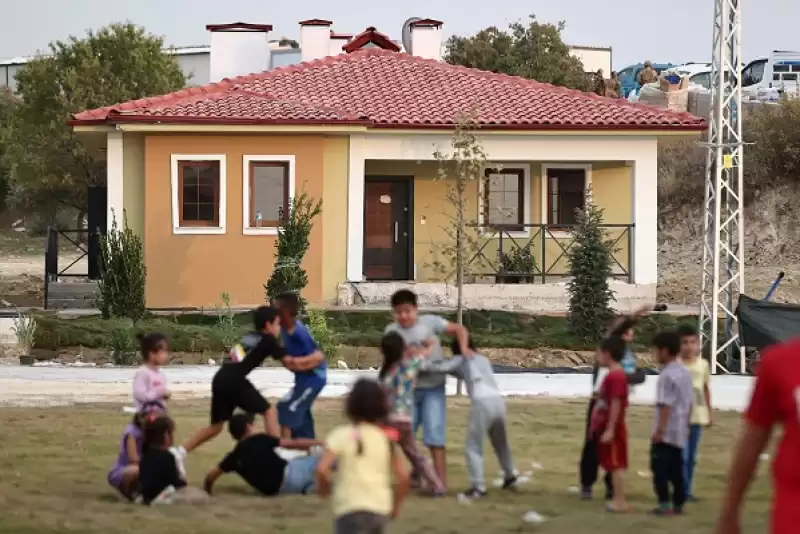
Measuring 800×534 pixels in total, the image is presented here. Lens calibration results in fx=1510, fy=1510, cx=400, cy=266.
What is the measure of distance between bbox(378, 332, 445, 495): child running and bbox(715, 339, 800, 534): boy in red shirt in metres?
5.24

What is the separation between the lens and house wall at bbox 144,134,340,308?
91.1ft

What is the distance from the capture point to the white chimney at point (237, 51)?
34844 mm

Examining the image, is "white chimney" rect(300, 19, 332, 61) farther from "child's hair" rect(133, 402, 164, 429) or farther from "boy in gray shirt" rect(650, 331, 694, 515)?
"boy in gray shirt" rect(650, 331, 694, 515)

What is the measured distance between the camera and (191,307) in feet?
90.7

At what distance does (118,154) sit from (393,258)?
19.8 ft

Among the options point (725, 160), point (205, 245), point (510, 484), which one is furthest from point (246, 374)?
point (205, 245)

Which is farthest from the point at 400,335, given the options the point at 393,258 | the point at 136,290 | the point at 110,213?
the point at 393,258

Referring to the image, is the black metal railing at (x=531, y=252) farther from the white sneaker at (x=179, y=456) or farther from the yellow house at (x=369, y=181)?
the white sneaker at (x=179, y=456)

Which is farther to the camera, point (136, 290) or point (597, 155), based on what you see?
point (597, 155)

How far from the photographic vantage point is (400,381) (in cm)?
1026

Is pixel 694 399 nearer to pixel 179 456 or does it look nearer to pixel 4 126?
pixel 179 456

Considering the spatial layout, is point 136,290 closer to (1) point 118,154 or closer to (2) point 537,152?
(1) point 118,154

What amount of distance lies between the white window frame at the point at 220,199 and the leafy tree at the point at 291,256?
1.87 m

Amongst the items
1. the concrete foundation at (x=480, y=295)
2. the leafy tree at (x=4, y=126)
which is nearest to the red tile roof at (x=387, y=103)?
the concrete foundation at (x=480, y=295)
